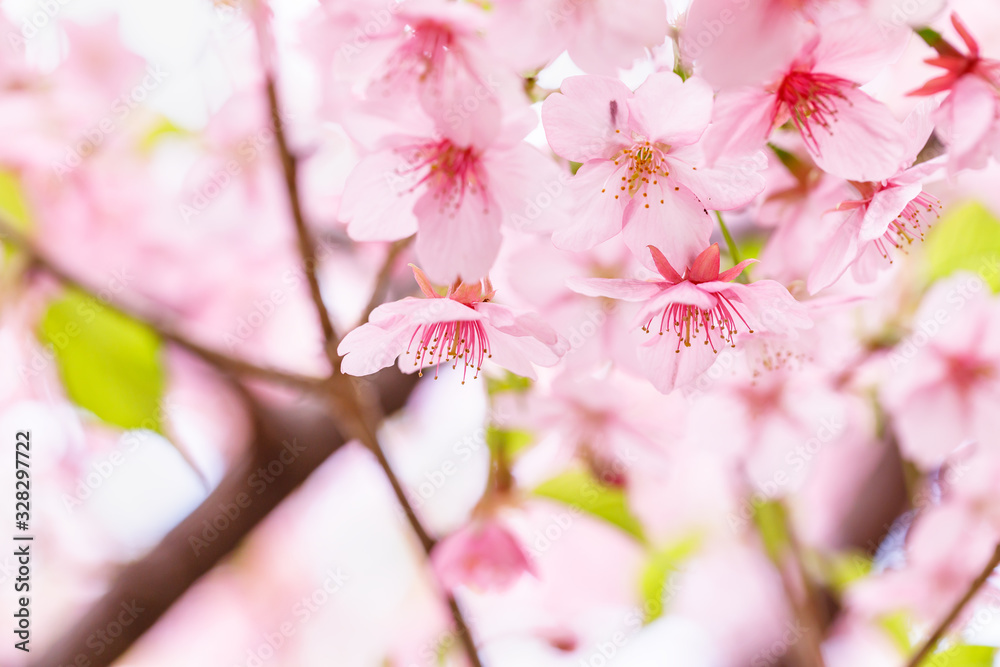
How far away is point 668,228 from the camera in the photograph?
45 centimetres

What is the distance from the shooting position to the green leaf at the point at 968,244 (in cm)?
72

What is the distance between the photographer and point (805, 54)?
43cm

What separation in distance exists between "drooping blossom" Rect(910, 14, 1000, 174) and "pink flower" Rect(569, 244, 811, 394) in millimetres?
129

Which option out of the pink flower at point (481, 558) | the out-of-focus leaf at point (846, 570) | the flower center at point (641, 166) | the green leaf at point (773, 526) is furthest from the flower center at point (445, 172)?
the out-of-focus leaf at point (846, 570)

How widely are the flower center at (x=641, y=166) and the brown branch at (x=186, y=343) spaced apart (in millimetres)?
327

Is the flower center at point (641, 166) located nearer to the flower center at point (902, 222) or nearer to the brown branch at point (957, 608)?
the flower center at point (902, 222)

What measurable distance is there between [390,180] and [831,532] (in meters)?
1.17

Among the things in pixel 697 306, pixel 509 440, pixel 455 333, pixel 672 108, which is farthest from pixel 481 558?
pixel 672 108

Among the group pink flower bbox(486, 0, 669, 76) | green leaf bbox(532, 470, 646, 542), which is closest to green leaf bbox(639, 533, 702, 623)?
green leaf bbox(532, 470, 646, 542)

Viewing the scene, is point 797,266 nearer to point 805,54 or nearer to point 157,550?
point 805,54

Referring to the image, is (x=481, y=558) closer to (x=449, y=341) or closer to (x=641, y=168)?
(x=449, y=341)

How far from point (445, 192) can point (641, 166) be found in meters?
0.14

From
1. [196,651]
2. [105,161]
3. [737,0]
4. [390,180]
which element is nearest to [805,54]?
[737,0]

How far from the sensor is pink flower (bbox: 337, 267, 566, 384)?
46 cm
